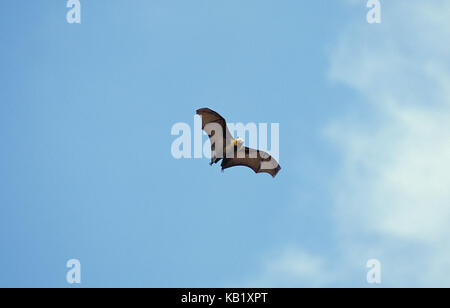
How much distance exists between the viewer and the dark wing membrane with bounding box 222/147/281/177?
40.2m

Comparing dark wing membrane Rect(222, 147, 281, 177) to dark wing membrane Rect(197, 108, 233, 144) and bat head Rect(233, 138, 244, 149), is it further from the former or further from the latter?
dark wing membrane Rect(197, 108, 233, 144)

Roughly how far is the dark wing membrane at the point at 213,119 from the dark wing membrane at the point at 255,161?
1.91m

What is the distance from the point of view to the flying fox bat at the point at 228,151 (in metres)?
38.5

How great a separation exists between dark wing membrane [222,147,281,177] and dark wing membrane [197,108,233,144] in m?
1.91

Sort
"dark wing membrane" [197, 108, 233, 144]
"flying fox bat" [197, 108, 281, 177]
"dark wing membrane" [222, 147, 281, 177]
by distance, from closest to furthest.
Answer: "dark wing membrane" [197, 108, 233, 144]
"flying fox bat" [197, 108, 281, 177]
"dark wing membrane" [222, 147, 281, 177]

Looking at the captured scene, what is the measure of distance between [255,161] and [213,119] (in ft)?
15.6

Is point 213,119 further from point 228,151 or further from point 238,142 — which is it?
point 228,151

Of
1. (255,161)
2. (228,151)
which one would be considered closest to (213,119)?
(228,151)

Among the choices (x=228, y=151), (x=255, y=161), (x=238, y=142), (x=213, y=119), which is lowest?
(x=255, y=161)

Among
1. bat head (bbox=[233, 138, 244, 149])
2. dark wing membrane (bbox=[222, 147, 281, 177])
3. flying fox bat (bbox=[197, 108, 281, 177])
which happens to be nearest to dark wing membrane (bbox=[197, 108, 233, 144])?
flying fox bat (bbox=[197, 108, 281, 177])

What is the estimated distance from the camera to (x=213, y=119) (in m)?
38.5
